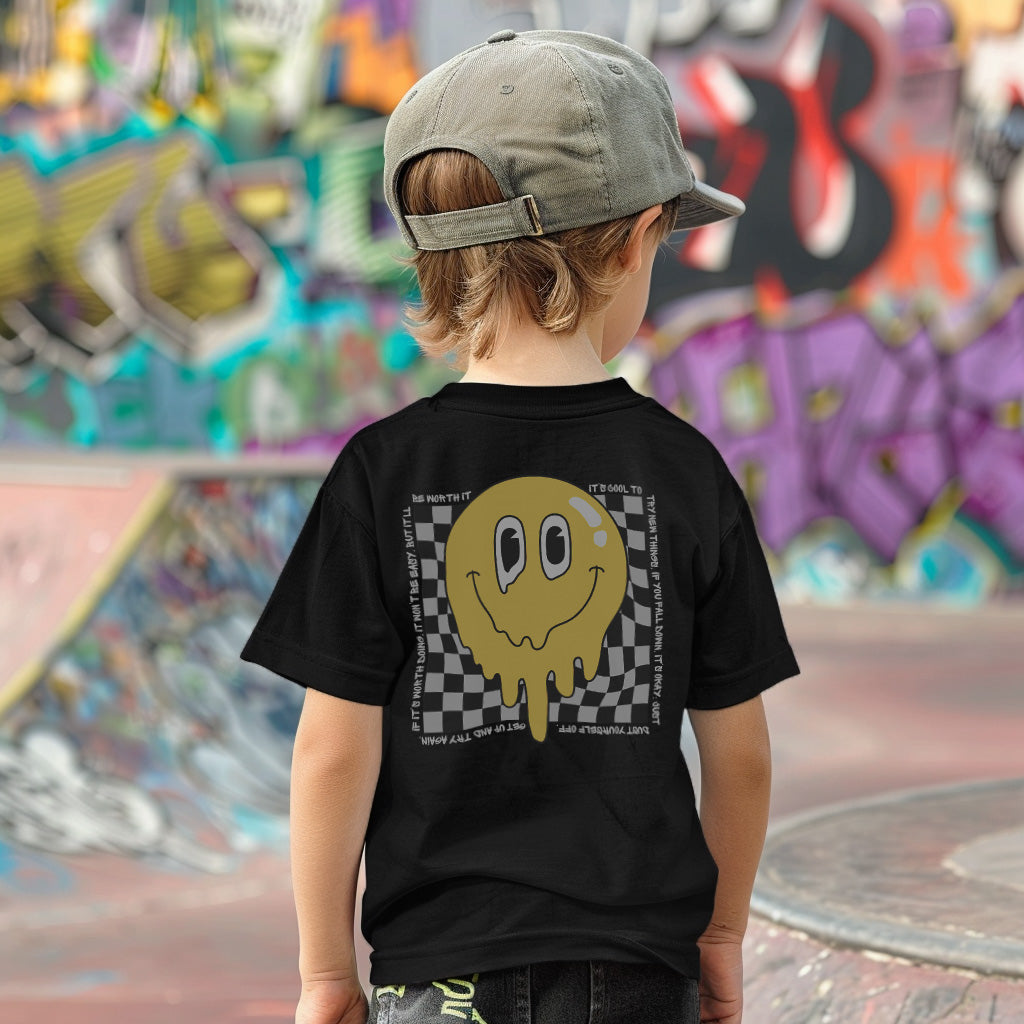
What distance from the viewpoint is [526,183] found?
4.41ft

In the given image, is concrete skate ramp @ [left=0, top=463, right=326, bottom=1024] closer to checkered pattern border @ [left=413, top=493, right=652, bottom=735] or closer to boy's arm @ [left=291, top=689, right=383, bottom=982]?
boy's arm @ [left=291, top=689, right=383, bottom=982]

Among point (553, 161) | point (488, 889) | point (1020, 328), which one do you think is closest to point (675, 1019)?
point (488, 889)

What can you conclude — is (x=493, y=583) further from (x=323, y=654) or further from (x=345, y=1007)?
(x=345, y=1007)

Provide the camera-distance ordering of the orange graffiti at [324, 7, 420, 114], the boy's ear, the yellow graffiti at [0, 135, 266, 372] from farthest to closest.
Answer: the yellow graffiti at [0, 135, 266, 372], the orange graffiti at [324, 7, 420, 114], the boy's ear

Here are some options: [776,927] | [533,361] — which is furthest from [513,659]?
[776,927]

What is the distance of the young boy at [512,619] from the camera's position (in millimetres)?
1315

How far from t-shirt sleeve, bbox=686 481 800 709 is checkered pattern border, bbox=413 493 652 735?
3.4 inches

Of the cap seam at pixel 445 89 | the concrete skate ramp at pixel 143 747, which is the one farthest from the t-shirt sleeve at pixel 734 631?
the concrete skate ramp at pixel 143 747

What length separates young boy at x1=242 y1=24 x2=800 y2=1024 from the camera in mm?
1315

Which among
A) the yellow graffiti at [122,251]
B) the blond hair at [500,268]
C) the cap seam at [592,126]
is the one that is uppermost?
Result: the yellow graffiti at [122,251]

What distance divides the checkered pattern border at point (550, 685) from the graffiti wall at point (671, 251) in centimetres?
936

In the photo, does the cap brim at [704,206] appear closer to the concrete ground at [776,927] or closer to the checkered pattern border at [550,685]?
the checkered pattern border at [550,685]

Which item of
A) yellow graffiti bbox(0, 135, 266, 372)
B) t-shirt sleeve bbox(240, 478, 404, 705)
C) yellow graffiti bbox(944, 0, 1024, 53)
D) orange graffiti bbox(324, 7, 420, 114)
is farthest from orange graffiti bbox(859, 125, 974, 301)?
t-shirt sleeve bbox(240, 478, 404, 705)

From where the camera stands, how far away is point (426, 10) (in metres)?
11.5
